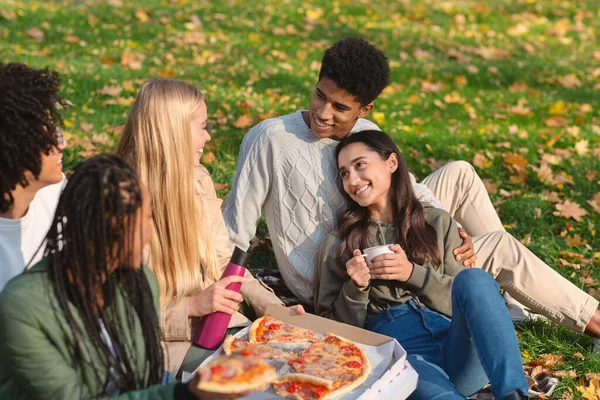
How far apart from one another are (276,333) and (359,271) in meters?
0.48

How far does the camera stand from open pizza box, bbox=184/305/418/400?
288 cm

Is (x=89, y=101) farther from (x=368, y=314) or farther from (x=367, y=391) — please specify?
(x=367, y=391)

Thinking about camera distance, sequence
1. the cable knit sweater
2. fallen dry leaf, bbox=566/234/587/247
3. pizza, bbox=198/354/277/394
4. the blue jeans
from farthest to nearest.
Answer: fallen dry leaf, bbox=566/234/587/247 < the cable knit sweater < the blue jeans < pizza, bbox=198/354/277/394

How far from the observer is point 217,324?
3273 millimetres

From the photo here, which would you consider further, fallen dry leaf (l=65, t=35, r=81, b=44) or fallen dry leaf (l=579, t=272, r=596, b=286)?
fallen dry leaf (l=65, t=35, r=81, b=44)

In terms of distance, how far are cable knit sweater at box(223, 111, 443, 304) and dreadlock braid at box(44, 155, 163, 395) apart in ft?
5.62

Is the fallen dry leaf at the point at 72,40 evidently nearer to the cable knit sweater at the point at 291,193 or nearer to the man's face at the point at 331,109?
the cable knit sweater at the point at 291,193

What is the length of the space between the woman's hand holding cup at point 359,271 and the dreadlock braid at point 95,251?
138 cm

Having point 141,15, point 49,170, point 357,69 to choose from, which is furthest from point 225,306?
point 141,15

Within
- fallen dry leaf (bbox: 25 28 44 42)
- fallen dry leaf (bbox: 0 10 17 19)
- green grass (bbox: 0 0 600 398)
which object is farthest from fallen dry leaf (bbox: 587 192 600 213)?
fallen dry leaf (bbox: 0 10 17 19)

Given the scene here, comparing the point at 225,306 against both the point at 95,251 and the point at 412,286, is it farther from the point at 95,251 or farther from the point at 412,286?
the point at 95,251

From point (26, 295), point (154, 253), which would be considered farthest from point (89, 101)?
point (26, 295)

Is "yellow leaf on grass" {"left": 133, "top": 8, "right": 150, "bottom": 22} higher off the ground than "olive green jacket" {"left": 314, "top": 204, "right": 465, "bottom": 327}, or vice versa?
"yellow leaf on grass" {"left": 133, "top": 8, "right": 150, "bottom": 22}

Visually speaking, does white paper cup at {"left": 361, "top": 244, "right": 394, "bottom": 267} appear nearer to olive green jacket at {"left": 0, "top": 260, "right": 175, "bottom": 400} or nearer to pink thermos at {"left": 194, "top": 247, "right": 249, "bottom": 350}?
pink thermos at {"left": 194, "top": 247, "right": 249, "bottom": 350}
